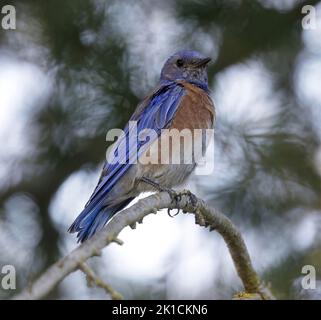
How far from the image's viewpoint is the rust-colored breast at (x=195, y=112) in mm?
4328

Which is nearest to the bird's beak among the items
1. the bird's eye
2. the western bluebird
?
the western bluebird

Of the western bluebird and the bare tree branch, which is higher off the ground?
the western bluebird

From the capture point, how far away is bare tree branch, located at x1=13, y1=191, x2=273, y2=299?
2.06 metres

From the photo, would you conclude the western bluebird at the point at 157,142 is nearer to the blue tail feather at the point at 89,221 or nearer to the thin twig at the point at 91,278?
the blue tail feather at the point at 89,221

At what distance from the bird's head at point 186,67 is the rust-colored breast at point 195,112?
0.34 feet

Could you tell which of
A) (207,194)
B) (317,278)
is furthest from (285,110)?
(317,278)

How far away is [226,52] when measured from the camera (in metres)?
4.19

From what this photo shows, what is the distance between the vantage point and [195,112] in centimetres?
440

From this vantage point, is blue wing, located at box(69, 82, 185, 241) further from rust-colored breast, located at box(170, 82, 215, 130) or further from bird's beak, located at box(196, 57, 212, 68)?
bird's beak, located at box(196, 57, 212, 68)

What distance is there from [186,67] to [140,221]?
209 cm

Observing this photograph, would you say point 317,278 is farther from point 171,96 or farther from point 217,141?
point 171,96

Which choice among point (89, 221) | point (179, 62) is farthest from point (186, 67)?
point (89, 221)
